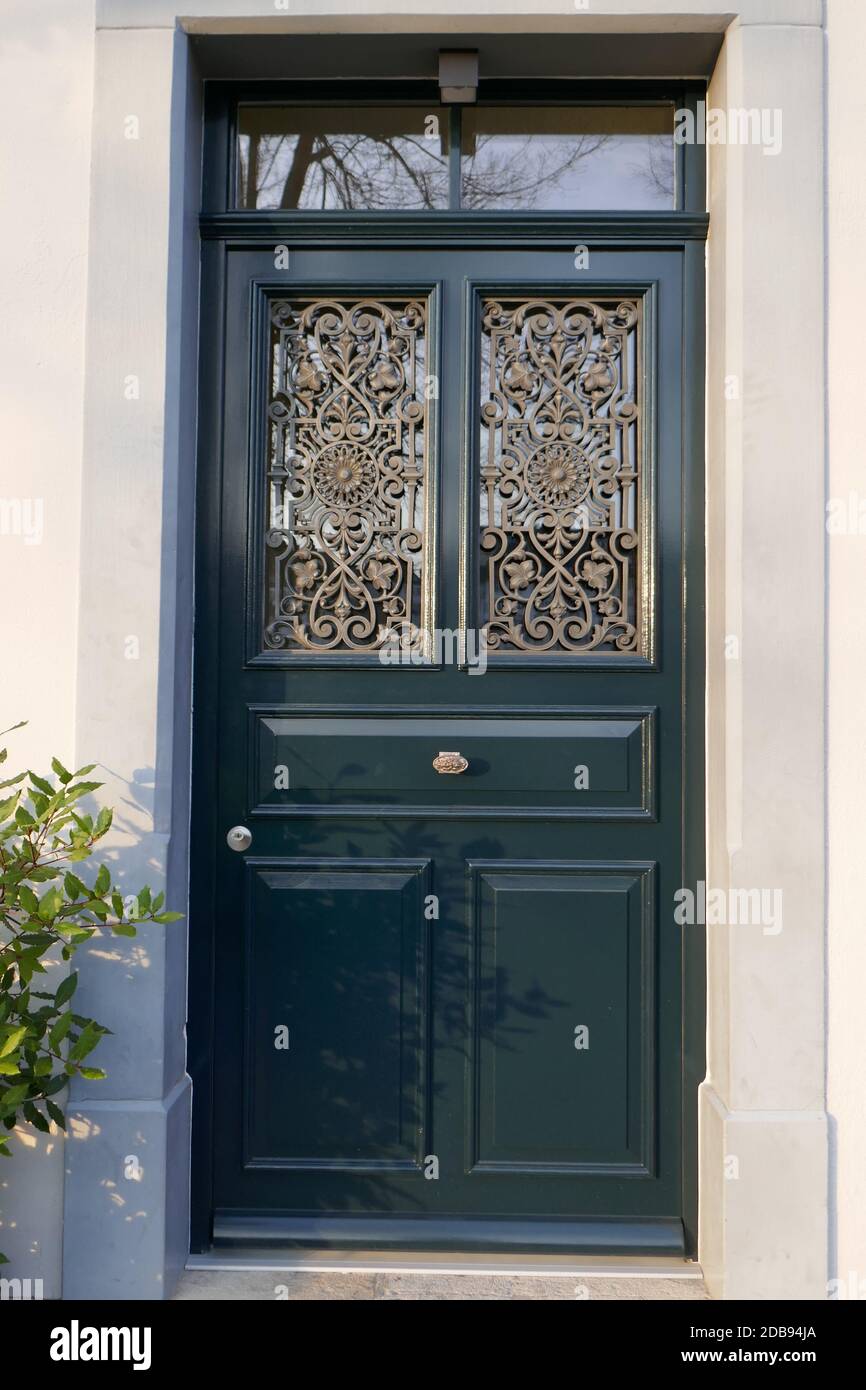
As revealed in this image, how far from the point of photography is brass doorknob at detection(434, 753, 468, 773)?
279cm

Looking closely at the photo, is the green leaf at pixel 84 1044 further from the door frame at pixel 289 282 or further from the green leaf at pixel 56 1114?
the door frame at pixel 289 282

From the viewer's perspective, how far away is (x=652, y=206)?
2867 millimetres

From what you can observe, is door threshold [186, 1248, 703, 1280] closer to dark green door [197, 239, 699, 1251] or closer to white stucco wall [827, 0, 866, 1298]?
dark green door [197, 239, 699, 1251]

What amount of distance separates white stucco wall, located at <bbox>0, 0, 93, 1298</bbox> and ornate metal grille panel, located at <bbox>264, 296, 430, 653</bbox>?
21.0 inches

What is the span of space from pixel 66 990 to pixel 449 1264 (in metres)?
1.27

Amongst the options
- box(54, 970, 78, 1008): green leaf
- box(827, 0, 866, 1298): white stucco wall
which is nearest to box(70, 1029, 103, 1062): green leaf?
box(54, 970, 78, 1008): green leaf

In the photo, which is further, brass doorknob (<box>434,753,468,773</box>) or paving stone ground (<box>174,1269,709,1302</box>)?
brass doorknob (<box>434,753,468,773</box>)

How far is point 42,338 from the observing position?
269 cm

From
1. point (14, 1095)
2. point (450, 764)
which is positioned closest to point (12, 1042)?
point (14, 1095)

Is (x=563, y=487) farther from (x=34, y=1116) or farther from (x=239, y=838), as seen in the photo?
(x=34, y=1116)

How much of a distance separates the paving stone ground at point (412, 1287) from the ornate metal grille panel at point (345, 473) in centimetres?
166

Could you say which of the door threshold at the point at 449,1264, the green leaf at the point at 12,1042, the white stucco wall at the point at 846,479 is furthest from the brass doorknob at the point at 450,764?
the door threshold at the point at 449,1264

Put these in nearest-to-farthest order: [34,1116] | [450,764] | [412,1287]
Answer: [34,1116], [412,1287], [450,764]

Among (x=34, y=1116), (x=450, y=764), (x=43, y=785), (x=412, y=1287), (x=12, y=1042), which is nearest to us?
(x=12, y=1042)
